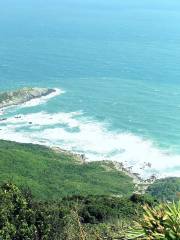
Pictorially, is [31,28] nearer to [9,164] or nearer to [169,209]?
[9,164]

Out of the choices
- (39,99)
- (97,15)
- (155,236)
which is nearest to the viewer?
(155,236)

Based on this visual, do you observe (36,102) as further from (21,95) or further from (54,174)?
(54,174)

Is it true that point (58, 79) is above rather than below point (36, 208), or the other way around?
below

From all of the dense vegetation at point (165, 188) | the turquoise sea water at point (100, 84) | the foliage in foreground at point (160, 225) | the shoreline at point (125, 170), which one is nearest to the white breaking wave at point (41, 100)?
the turquoise sea water at point (100, 84)

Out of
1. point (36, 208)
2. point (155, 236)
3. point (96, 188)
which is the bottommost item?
point (96, 188)

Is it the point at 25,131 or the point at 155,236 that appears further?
the point at 25,131

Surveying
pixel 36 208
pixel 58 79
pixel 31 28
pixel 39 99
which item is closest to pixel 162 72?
pixel 58 79
